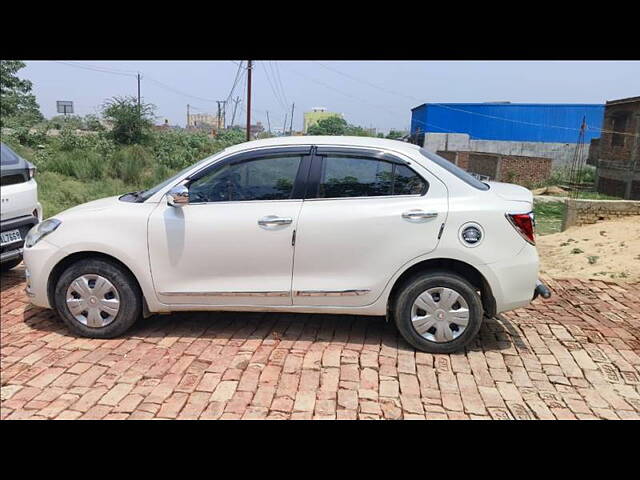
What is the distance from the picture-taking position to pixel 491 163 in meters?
23.2

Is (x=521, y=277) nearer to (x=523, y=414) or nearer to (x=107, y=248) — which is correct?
(x=523, y=414)

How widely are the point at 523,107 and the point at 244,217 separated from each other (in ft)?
97.3

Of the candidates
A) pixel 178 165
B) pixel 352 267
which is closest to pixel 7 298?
pixel 352 267

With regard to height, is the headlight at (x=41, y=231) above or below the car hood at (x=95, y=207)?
below

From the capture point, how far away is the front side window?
3658 millimetres

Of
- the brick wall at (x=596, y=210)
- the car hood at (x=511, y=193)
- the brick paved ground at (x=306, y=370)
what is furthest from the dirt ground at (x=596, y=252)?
the car hood at (x=511, y=193)

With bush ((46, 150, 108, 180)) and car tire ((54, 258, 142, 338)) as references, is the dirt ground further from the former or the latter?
bush ((46, 150, 108, 180))

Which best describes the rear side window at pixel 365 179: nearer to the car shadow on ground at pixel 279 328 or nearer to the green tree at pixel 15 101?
the car shadow on ground at pixel 279 328

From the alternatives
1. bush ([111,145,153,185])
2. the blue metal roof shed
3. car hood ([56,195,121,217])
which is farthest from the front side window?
the blue metal roof shed

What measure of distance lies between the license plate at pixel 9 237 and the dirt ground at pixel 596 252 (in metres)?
6.11

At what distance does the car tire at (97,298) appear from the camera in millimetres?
3641

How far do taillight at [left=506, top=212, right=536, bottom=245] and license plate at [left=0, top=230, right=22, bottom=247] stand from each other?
3.91m

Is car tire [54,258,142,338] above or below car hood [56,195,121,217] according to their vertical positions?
below

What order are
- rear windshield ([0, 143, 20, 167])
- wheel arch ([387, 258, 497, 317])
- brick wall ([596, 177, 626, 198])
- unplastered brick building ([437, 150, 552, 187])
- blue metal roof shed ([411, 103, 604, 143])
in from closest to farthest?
wheel arch ([387, 258, 497, 317]), rear windshield ([0, 143, 20, 167]), brick wall ([596, 177, 626, 198]), unplastered brick building ([437, 150, 552, 187]), blue metal roof shed ([411, 103, 604, 143])
